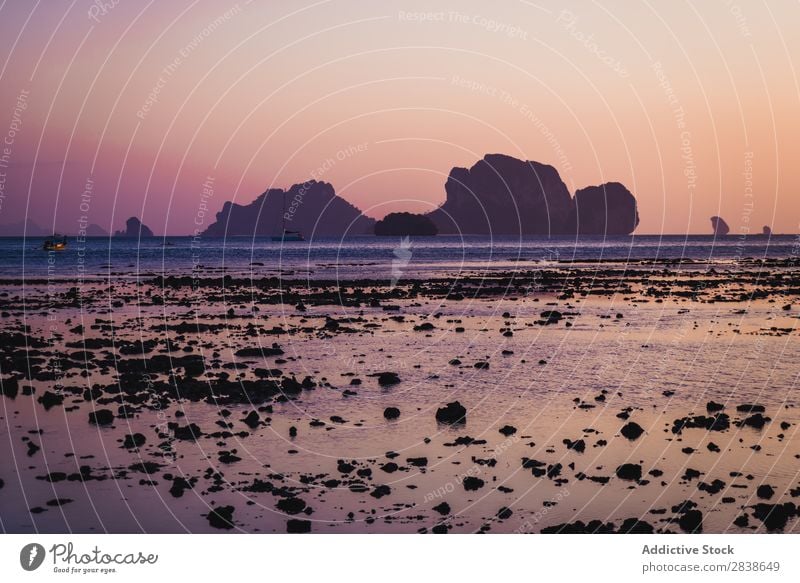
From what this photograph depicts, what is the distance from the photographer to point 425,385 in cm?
2298

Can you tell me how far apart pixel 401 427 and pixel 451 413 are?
1312 millimetres

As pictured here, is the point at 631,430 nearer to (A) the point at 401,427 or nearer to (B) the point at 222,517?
(A) the point at 401,427

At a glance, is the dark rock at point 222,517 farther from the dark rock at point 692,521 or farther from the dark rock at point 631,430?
the dark rock at point 631,430

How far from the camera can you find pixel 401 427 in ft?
59.7

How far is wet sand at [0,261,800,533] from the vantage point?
13.2 m

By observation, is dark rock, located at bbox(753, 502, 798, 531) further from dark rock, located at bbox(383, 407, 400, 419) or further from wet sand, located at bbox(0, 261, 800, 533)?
dark rock, located at bbox(383, 407, 400, 419)

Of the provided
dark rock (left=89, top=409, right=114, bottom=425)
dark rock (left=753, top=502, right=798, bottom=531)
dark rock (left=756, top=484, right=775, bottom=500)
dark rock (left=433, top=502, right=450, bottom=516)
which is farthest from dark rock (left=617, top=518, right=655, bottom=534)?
dark rock (left=89, top=409, right=114, bottom=425)

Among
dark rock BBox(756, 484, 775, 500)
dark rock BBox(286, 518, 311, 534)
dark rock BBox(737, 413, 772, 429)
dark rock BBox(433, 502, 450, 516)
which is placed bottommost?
dark rock BBox(286, 518, 311, 534)

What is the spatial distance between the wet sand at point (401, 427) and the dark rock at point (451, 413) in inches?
1.3

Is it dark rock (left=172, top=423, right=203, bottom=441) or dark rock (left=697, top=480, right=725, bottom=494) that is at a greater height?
dark rock (left=697, top=480, right=725, bottom=494)

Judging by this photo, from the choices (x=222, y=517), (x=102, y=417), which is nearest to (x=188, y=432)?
(x=102, y=417)

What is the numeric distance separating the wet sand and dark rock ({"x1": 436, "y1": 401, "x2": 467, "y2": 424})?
0.03 m

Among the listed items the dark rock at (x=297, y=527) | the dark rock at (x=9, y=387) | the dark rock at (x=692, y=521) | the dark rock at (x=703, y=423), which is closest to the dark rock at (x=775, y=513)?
the dark rock at (x=692, y=521)

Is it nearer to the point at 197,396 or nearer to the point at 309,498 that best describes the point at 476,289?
the point at 197,396
